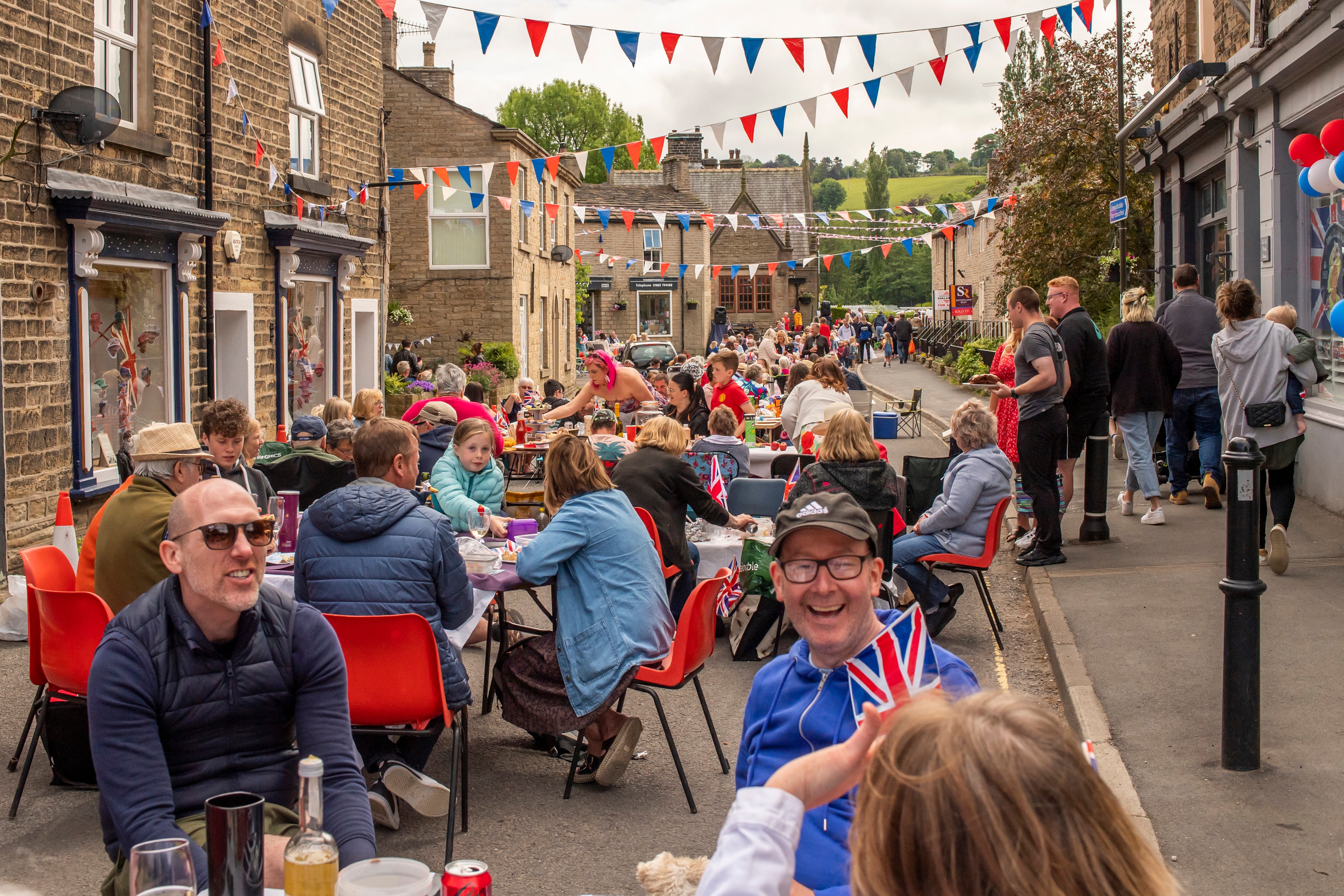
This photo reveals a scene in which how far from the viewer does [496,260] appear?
2656 cm

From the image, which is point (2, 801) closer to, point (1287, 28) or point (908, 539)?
point (908, 539)

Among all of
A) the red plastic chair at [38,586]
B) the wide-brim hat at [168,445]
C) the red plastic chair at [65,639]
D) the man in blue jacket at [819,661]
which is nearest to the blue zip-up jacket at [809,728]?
the man in blue jacket at [819,661]

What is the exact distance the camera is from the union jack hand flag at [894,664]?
109 inches

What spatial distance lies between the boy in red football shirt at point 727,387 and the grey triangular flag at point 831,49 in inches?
113

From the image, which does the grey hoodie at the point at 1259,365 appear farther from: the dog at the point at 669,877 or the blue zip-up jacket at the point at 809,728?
the dog at the point at 669,877

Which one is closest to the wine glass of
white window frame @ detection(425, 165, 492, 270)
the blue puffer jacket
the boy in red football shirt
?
the blue puffer jacket

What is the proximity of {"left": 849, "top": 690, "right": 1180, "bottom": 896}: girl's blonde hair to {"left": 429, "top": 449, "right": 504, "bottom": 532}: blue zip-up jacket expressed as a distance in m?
5.36

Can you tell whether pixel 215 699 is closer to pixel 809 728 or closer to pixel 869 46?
pixel 809 728

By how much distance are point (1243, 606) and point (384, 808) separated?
11.0 feet

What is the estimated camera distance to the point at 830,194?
6560 inches

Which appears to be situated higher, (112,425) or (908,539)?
(112,425)

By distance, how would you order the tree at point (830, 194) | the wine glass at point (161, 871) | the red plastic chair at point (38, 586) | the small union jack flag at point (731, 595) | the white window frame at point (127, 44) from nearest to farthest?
the wine glass at point (161, 871) < the red plastic chair at point (38, 586) < the small union jack flag at point (731, 595) < the white window frame at point (127, 44) < the tree at point (830, 194)

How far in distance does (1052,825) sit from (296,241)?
13.5 meters

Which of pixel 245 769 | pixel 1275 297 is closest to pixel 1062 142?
pixel 1275 297
